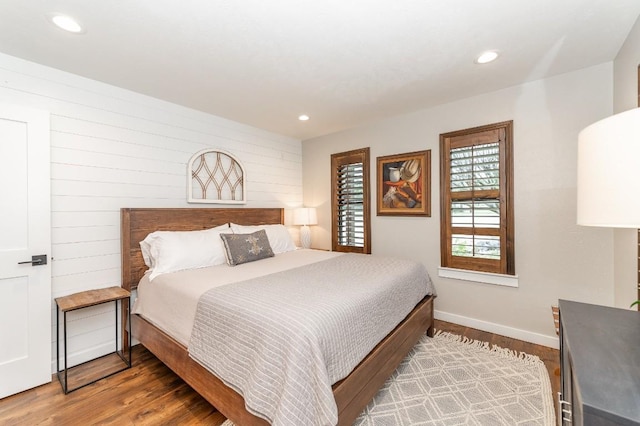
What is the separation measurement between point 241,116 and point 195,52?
1415 millimetres

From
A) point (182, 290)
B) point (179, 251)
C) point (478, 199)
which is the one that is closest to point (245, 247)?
point (179, 251)

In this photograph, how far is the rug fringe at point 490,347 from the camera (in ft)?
7.98

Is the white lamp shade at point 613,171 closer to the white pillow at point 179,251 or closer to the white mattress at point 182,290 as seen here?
the white mattress at point 182,290

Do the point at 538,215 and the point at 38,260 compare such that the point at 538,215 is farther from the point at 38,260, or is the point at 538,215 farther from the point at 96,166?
the point at 38,260

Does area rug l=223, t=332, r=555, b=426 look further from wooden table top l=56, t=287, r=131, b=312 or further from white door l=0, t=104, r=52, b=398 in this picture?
white door l=0, t=104, r=52, b=398

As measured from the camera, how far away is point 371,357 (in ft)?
5.79

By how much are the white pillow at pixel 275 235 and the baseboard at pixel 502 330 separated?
203 centimetres

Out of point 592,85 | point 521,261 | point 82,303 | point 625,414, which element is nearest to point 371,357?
point 625,414

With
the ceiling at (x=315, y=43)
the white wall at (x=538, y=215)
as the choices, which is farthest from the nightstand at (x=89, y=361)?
the white wall at (x=538, y=215)

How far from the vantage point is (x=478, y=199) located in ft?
9.79

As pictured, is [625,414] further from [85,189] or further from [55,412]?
[85,189]

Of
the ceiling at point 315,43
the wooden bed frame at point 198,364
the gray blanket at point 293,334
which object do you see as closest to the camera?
the gray blanket at point 293,334

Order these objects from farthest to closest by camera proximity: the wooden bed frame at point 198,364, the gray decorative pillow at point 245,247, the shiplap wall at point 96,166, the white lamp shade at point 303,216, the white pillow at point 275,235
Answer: the white lamp shade at point 303,216 < the white pillow at point 275,235 < the gray decorative pillow at point 245,247 < the shiplap wall at point 96,166 < the wooden bed frame at point 198,364

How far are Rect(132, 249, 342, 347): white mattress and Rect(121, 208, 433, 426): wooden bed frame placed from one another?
0.10 m
